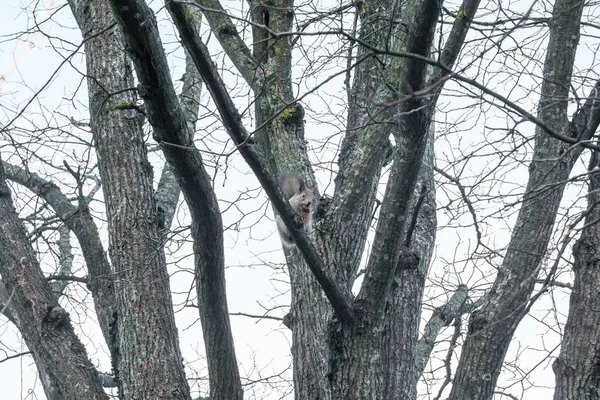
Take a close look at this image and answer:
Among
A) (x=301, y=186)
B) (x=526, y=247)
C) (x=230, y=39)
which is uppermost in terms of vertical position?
(x=230, y=39)

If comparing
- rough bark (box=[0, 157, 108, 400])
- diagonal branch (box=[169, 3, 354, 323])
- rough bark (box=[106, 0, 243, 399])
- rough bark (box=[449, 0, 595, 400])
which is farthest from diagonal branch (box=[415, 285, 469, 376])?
rough bark (box=[0, 157, 108, 400])

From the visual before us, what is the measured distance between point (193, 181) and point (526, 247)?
1.53 meters

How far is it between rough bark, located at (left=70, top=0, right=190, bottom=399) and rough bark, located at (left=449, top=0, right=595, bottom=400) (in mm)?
1388

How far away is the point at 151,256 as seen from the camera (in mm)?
3684

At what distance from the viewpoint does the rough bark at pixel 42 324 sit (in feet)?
→ 13.0

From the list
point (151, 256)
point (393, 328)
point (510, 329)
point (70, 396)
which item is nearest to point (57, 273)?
point (70, 396)

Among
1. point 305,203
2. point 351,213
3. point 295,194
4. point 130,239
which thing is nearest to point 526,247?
point 351,213

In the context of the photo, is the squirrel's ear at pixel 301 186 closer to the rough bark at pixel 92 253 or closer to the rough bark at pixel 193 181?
the rough bark at pixel 193 181

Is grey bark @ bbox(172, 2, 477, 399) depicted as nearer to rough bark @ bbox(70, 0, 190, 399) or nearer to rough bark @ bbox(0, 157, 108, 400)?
rough bark @ bbox(70, 0, 190, 399)

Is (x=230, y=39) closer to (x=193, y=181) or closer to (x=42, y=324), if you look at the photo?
(x=193, y=181)

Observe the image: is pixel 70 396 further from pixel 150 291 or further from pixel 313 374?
pixel 313 374

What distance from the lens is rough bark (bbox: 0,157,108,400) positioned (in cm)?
396

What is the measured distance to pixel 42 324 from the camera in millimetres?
4090

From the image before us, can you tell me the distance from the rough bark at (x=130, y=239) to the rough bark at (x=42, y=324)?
20cm
